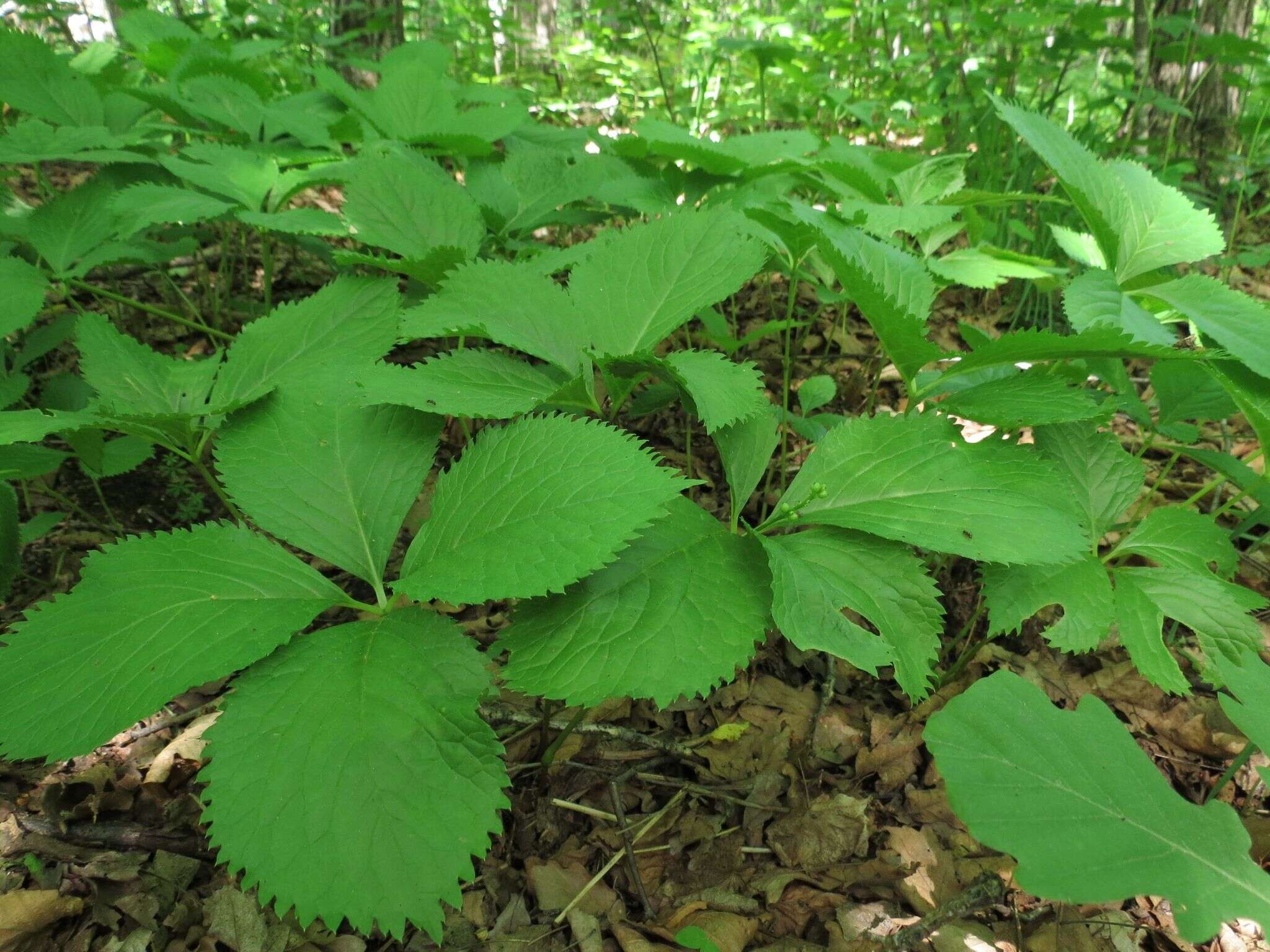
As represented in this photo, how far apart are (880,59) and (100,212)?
18.8ft

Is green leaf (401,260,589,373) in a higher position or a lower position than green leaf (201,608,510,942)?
higher

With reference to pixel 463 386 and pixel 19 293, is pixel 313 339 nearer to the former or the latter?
pixel 463 386

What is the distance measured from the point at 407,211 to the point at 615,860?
145 centimetres

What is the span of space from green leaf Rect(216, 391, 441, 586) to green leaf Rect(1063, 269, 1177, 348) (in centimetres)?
120

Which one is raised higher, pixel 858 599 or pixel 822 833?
→ pixel 858 599

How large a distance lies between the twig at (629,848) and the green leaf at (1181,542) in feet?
3.45

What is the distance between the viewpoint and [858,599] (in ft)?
3.60

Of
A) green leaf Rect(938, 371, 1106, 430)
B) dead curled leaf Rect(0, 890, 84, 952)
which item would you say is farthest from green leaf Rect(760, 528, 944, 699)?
dead curled leaf Rect(0, 890, 84, 952)

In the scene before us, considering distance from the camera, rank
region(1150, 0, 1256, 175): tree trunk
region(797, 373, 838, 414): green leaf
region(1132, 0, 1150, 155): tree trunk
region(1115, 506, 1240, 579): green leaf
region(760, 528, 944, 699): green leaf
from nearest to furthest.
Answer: region(760, 528, 944, 699): green leaf < region(1115, 506, 1240, 579): green leaf < region(797, 373, 838, 414): green leaf < region(1132, 0, 1150, 155): tree trunk < region(1150, 0, 1256, 175): tree trunk

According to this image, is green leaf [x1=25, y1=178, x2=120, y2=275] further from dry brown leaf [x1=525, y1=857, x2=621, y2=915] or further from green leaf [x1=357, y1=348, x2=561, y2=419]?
dry brown leaf [x1=525, y1=857, x2=621, y2=915]

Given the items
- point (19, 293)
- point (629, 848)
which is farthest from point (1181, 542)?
point (19, 293)

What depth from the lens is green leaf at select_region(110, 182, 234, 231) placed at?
5.75 feet

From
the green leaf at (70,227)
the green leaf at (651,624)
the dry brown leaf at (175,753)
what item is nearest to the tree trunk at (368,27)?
the green leaf at (70,227)

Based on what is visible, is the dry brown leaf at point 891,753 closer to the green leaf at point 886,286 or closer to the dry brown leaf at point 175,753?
the green leaf at point 886,286
